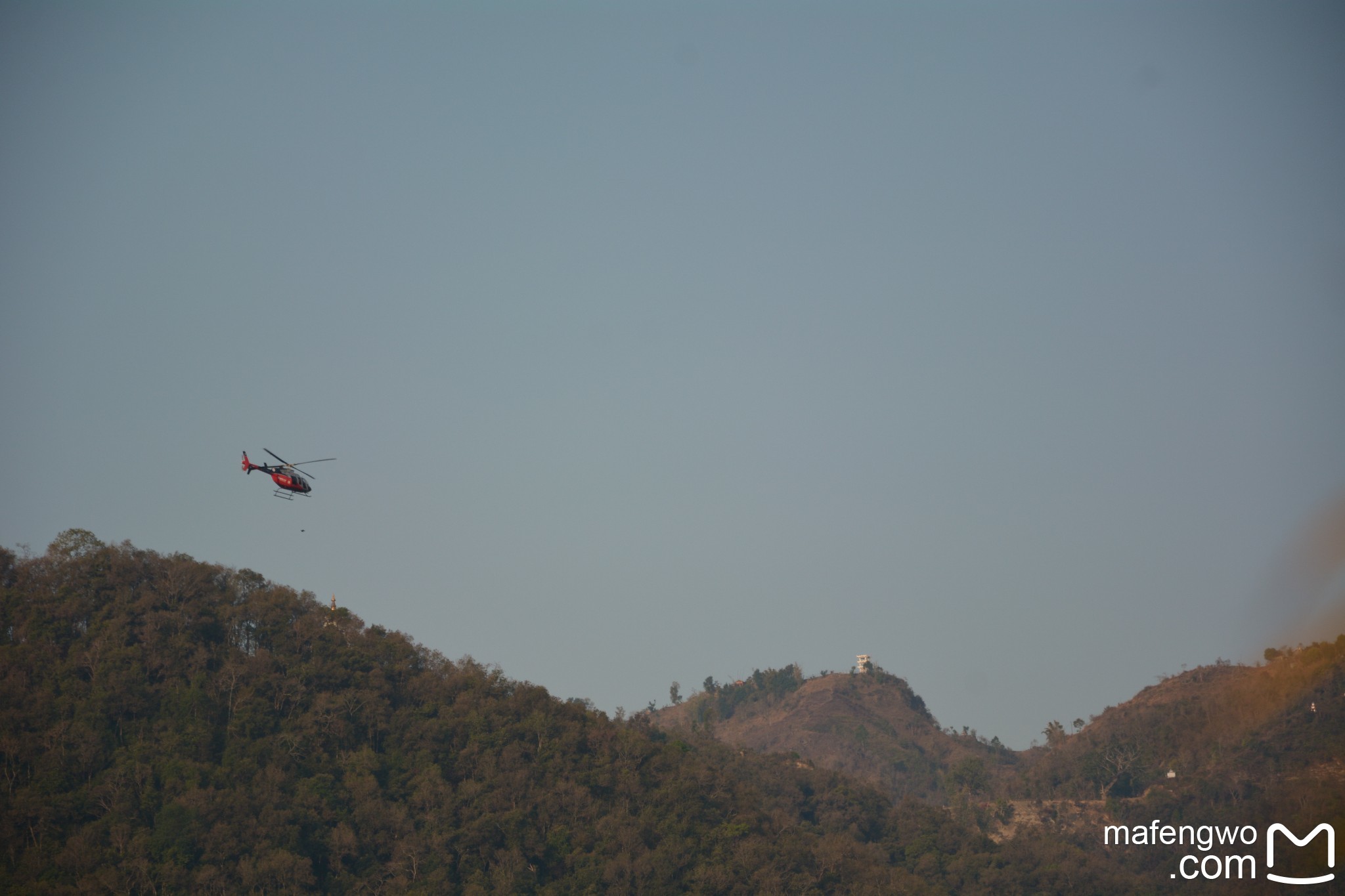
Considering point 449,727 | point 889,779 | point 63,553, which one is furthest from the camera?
point 889,779

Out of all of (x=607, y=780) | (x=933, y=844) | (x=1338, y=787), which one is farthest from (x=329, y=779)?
(x=1338, y=787)

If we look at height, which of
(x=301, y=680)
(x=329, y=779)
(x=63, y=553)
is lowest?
(x=329, y=779)

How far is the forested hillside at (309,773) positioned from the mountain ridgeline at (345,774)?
0.15 m

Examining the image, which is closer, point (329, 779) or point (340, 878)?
point (340, 878)

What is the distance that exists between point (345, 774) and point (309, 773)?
87.2 inches

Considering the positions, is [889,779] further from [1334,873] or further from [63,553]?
[63,553]

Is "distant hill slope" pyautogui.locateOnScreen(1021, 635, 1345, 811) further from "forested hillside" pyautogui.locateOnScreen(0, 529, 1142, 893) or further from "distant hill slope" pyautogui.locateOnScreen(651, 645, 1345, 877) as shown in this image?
"forested hillside" pyautogui.locateOnScreen(0, 529, 1142, 893)

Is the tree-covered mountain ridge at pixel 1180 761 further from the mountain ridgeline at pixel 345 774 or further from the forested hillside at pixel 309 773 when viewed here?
the forested hillside at pixel 309 773

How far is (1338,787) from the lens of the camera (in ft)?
290

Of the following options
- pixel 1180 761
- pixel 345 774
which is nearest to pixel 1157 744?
pixel 1180 761

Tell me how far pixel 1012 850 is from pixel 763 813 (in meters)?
24.8

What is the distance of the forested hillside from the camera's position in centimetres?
6397

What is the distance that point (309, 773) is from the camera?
74062mm

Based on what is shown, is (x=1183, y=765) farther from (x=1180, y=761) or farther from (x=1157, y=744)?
(x=1157, y=744)
